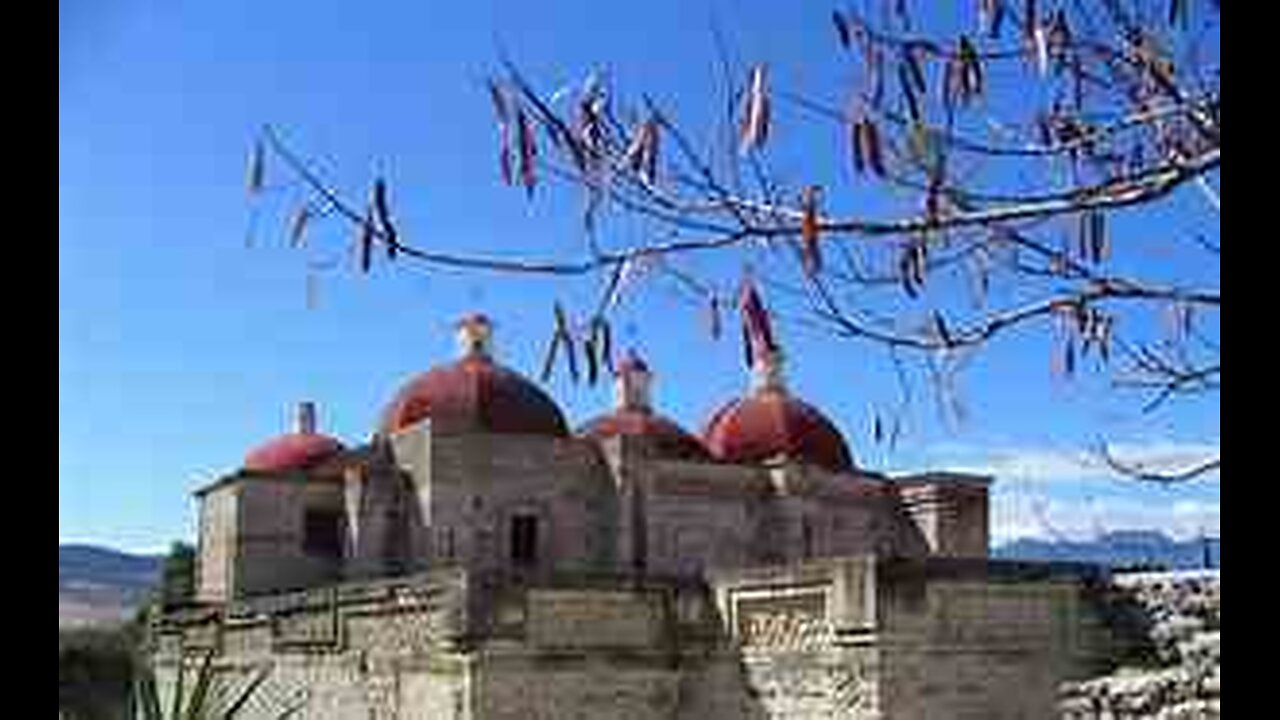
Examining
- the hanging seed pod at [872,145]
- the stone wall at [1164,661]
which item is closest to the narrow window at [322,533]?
the stone wall at [1164,661]

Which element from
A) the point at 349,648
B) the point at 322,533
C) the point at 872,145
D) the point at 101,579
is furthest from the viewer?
the point at 101,579

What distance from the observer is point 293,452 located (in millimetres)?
28172

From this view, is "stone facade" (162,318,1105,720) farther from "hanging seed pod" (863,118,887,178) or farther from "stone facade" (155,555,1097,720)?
"hanging seed pod" (863,118,887,178)

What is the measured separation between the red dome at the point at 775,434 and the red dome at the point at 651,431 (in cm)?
60

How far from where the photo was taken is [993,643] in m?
13.0

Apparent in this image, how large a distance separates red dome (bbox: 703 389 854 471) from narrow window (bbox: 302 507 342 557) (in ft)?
19.6

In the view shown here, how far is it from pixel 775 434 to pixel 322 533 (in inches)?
284

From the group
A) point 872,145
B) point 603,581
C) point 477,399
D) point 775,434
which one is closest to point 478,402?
point 477,399

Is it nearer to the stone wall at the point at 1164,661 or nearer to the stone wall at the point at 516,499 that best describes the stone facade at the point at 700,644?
the stone wall at the point at 1164,661

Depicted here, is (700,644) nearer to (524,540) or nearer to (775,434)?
(524,540)

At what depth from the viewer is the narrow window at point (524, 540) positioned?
23.7m
